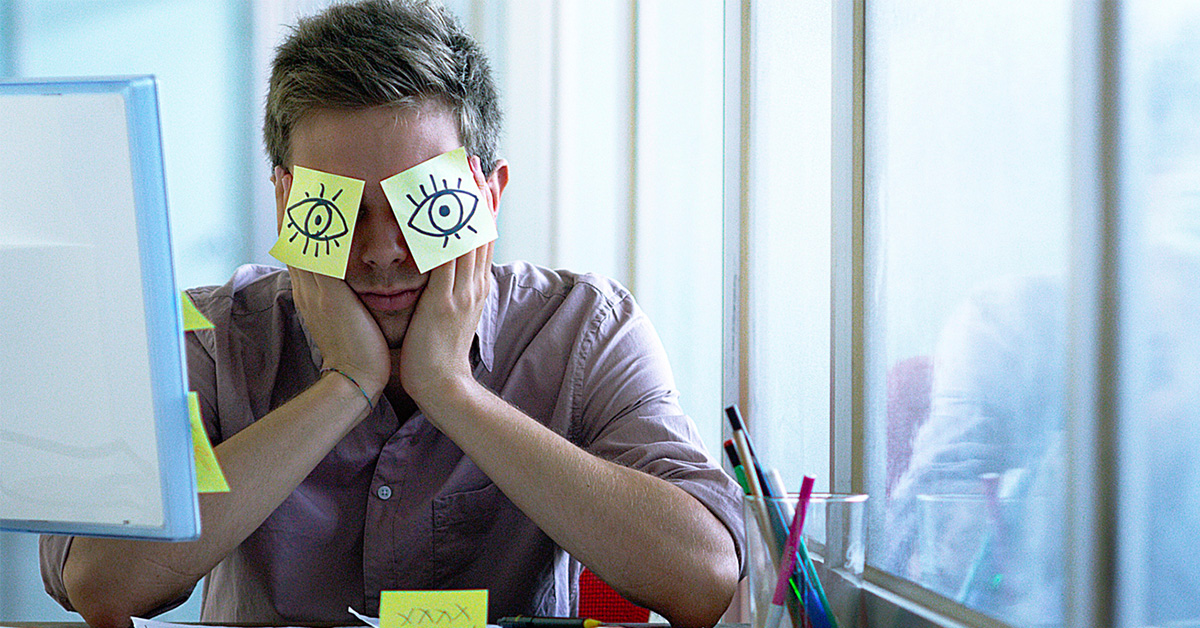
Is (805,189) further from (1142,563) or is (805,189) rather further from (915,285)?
(1142,563)

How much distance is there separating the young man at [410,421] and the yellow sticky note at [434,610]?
19 cm

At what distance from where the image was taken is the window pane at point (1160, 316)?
1.46ft

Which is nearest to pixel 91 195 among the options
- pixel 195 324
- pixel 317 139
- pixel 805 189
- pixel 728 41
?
pixel 195 324

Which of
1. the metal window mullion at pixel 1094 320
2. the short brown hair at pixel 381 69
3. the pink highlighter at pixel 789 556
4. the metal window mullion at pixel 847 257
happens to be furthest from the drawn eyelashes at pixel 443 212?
the metal window mullion at pixel 1094 320

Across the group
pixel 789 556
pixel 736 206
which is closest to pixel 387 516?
pixel 789 556

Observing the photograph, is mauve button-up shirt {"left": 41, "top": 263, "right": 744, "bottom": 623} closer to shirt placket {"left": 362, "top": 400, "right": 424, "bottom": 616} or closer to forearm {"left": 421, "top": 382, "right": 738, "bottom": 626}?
shirt placket {"left": 362, "top": 400, "right": 424, "bottom": 616}

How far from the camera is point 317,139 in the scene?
1.00 metres

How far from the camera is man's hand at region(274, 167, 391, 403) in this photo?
1037mm

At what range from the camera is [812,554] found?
0.63m

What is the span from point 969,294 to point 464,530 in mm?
654

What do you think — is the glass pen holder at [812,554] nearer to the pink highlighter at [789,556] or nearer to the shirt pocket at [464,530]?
the pink highlighter at [789,556]

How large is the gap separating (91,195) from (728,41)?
128 cm

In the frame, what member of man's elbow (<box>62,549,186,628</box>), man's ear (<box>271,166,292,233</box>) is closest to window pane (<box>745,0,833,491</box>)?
man's ear (<box>271,166,292,233</box>)

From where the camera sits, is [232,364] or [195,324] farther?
[232,364]
